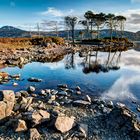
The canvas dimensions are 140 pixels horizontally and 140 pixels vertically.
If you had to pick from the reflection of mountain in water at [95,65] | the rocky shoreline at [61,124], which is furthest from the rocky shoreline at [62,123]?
the reflection of mountain in water at [95,65]

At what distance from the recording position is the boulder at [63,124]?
18344mm

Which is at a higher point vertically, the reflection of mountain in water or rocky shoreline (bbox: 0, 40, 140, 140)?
rocky shoreline (bbox: 0, 40, 140, 140)

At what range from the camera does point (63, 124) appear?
61.0ft

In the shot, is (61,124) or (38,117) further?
(38,117)

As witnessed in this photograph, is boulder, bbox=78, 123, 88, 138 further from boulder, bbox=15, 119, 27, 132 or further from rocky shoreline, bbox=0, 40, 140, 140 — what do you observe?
boulder, bbox=15, 119, 27, 132

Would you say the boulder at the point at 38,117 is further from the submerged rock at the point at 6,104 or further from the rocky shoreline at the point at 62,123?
the submerged rock at the point at 6,104

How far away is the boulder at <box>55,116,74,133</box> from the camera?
18.3 meters

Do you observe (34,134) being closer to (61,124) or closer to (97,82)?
(61,124)

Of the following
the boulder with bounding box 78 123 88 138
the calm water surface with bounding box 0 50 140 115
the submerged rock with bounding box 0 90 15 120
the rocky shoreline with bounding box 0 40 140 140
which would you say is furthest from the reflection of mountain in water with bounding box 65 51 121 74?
the boulder with bounding box 78 123 88 138

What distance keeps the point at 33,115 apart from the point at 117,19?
151 m

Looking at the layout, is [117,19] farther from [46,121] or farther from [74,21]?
[46,121]

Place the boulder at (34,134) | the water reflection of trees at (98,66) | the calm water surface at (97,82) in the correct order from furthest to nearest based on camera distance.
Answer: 1. the water reflection of trees at (98,66)
2. the calm water surface at (97,82)
3. the boulder at (34,134)

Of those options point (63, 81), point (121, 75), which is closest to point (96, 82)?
point (63, 81)

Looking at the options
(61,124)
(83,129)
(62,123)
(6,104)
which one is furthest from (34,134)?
(6,104)
